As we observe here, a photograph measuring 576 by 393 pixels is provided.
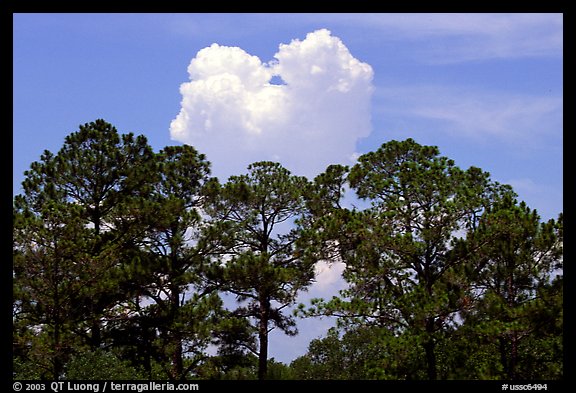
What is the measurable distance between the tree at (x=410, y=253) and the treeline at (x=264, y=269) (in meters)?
0.05

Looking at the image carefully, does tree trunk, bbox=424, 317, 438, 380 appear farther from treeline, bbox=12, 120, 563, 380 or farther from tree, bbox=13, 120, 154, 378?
tree, bbox=13, 120, 154, 378

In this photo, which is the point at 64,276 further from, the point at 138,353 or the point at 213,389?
the point at 213,389

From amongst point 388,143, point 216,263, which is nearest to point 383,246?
point 388,143

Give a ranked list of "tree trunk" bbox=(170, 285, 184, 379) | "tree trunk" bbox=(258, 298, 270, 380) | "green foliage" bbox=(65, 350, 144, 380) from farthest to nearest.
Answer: "tree trunk" bbox=(258, 298, 270, 380)
"tree trunk" bbox=(170, 285, 184, 379)
"green foliage" bbox=(65, 350, 144, 380)

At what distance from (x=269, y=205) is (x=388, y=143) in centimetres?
671

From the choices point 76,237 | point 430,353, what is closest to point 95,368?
point 76,237

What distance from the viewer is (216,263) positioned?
2755 centimetres

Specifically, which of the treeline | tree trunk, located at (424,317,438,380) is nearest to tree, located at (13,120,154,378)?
the treeline

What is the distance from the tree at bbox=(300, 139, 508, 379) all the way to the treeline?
0.17 ft

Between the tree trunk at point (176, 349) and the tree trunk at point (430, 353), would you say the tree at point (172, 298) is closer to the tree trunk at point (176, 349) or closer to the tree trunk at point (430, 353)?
the tree trunk at point (176, 349)

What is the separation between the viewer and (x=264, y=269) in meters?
26.8

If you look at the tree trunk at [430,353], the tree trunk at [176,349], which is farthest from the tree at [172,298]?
the tree trunk at [430,353]

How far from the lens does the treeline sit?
2223cm

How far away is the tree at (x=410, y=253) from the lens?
22125 millimetres
